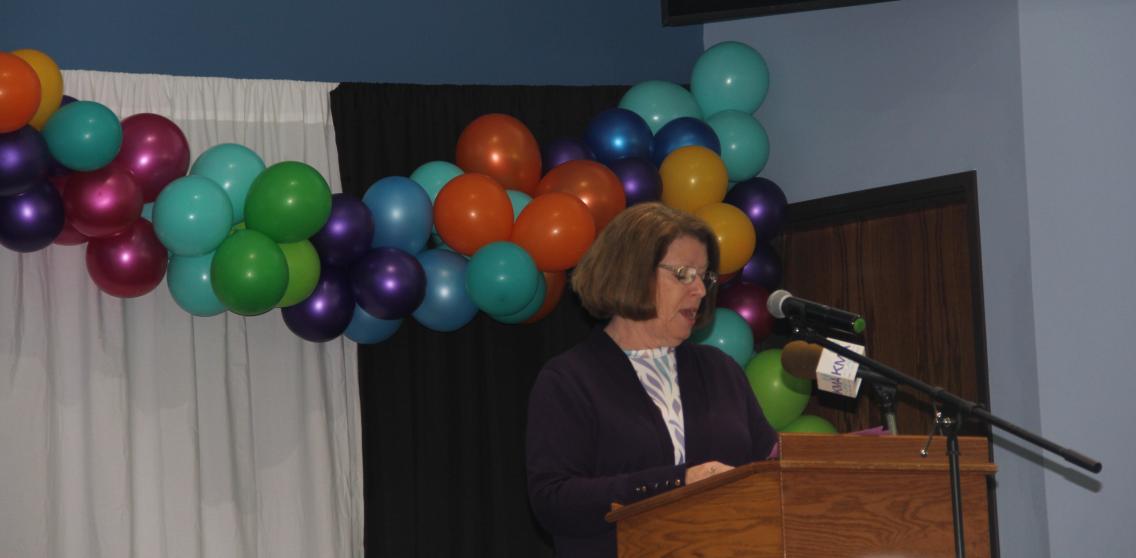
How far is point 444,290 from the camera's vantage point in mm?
4711

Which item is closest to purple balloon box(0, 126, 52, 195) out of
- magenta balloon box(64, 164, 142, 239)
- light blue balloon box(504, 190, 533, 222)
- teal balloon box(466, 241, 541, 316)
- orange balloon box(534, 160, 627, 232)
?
magenta balloon box(64, 164, 142, 239)

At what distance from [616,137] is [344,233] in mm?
1180

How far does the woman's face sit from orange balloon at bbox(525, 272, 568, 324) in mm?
2225

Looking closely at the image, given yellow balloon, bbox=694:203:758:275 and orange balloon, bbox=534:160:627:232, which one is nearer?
orange balloon, bbox=534:160:627:232

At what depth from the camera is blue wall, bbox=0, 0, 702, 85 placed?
5.11 meters

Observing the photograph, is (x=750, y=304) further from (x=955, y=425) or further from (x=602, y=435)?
(x=955, y=425)

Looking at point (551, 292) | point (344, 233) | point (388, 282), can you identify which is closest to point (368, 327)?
point (388, 282)

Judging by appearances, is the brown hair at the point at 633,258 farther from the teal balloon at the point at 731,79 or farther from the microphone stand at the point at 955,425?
the teal balloon at the point at 731,79

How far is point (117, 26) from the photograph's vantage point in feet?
16.9

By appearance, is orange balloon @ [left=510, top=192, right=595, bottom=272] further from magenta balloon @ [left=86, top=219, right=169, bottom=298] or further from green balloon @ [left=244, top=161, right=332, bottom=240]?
magenta balloon @ [left=86, top=219, right=169, bottom=298]

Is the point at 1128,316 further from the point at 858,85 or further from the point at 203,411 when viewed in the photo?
the point at 203,411

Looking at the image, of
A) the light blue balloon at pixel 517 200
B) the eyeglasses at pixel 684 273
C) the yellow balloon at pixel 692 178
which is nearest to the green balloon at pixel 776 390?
the yellow balloon at pixel 692 178

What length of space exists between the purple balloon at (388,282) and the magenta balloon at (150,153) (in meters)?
0.72

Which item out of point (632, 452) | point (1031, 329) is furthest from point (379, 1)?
point (632, 452)
